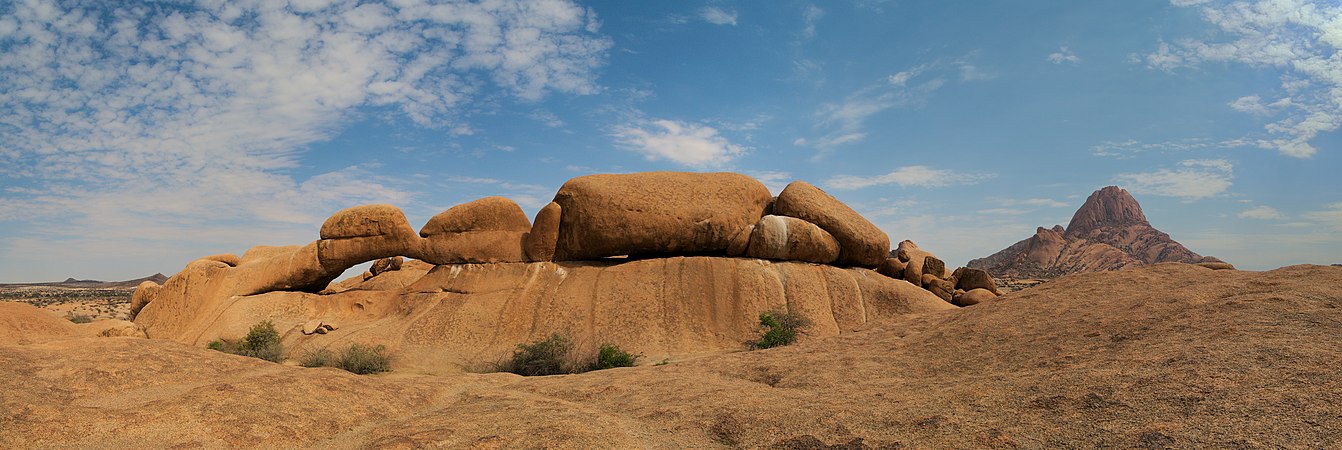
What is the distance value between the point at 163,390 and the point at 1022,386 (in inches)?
330

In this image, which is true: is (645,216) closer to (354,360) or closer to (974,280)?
(354,360)

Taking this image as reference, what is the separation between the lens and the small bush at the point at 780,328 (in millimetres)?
14562

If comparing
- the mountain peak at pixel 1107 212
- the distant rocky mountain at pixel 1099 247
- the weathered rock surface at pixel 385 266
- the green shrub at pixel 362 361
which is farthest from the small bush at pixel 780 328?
the mountain peak at pixel 1107 212

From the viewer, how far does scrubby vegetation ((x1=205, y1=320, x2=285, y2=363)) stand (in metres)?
14.8

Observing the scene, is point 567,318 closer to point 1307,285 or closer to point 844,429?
point 844,429

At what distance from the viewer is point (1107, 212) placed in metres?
86.6

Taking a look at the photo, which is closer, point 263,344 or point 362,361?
point 362,361

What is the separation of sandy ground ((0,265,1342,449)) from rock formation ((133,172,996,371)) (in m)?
6.77

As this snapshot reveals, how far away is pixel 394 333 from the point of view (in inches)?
641

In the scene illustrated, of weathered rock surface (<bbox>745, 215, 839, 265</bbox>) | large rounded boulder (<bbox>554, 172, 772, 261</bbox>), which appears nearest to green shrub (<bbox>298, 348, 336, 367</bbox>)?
large rounded boulder (<bbox>554, 172, 772, 261</bbox>)

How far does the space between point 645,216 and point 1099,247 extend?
7032 cm

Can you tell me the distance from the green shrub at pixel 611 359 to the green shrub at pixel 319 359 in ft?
18.5

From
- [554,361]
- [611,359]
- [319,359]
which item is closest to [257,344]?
[319,359]

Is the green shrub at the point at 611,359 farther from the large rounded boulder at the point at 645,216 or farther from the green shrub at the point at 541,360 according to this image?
the large rounded boulder at the point at 645,216
